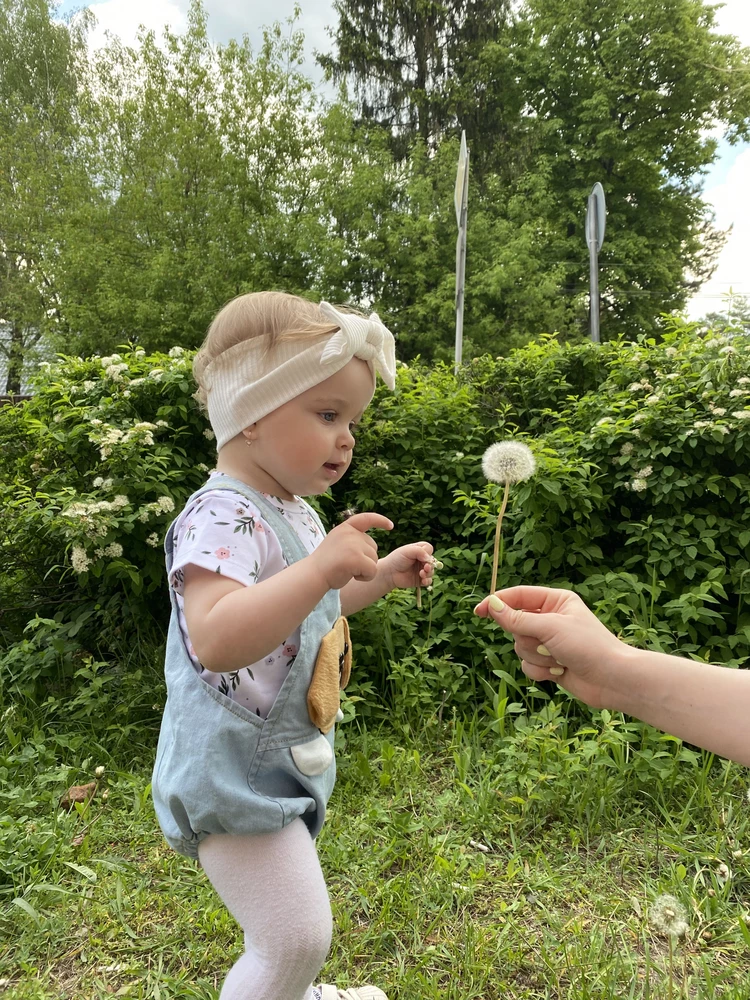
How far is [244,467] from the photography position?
4.63ft

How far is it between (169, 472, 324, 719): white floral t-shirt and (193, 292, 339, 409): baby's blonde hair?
33 cm

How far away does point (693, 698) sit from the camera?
1.13 metres

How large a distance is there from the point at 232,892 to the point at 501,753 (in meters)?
1.65

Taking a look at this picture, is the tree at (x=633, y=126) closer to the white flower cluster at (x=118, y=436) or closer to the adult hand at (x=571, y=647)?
the white flower cluster at (x=118, y=436)

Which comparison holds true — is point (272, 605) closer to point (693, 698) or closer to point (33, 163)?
point (693, 698)

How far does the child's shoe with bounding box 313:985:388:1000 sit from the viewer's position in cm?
161

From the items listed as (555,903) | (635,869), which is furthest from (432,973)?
(635,869)

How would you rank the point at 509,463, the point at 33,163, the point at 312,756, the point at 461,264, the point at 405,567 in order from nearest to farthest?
the point at 312,756 < the point at 405,567 < the point at 509,463 < the point at 461,264 < the point at 33,163

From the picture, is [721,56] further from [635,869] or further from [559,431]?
[635,869]

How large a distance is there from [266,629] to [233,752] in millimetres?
294

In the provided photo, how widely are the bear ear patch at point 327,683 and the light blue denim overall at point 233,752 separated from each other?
0.01 metres

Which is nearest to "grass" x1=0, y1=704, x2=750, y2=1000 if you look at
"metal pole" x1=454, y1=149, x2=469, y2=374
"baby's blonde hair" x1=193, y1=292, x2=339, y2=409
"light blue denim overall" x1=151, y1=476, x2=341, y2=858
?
"light blue denim overall" x1=151, y1=476, x2=341, y2=858

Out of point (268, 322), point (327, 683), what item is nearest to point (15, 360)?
point (268, 322)

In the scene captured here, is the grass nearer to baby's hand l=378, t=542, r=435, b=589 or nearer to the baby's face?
baby's hand l=378, t=542, r=435, b=589
